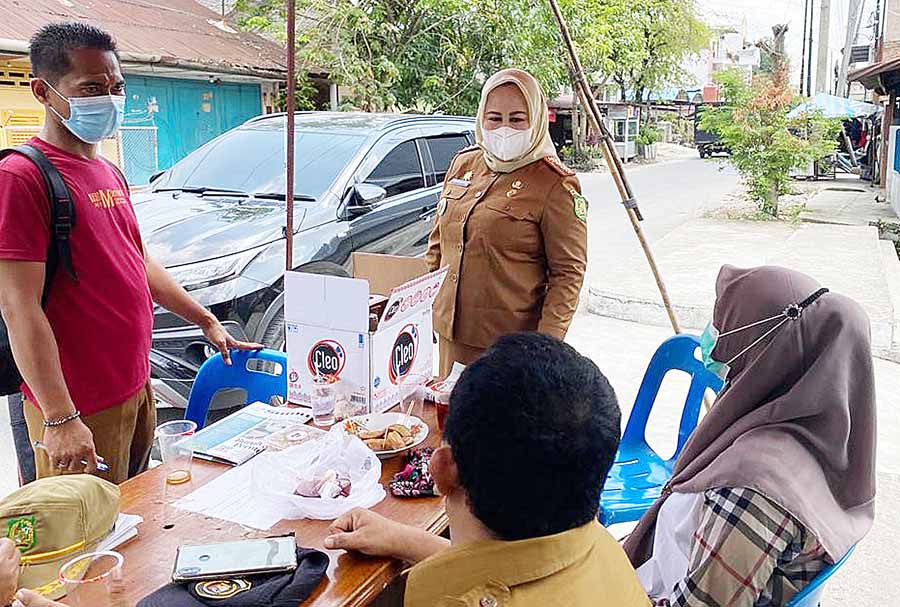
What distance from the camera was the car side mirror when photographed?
16.0 feet

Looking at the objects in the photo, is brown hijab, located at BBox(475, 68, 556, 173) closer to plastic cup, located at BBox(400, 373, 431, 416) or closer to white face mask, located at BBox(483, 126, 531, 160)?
white face mask, located at BBox(483, 126, 531, 160)

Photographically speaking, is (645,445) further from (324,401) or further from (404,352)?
(324,401)

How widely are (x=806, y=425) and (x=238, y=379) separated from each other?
71.1 inches

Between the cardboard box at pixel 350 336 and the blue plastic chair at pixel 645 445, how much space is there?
33.3 inches

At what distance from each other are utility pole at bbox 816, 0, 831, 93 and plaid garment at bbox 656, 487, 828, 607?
2160 centimetres

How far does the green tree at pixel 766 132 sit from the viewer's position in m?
12.0

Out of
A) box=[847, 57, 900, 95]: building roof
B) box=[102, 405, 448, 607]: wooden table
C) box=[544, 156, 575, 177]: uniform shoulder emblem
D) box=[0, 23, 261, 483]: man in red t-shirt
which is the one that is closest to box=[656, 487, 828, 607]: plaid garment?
box=[102, 405, 448, 607]: wooden table

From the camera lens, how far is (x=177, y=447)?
6.37ft

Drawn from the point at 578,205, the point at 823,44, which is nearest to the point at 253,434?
the point at 578,205

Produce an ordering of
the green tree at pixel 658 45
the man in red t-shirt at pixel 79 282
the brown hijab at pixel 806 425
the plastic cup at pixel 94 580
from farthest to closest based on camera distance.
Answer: the green tree at pixel 658 45 < the man in red t-shirt at pixel 79 282 < the brown hijab at pixel 806 425 < the plastic cup at pixel 94 580

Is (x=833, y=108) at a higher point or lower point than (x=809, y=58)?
lower

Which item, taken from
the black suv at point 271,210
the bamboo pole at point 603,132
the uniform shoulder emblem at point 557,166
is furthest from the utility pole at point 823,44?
the uniform shoulder emblem at point 557,166

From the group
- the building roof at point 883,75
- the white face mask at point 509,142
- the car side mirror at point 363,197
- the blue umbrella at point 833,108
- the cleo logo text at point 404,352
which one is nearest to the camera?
the cleo logo text at point 404,352

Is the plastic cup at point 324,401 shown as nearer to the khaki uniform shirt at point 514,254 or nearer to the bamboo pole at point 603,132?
the khaki uniform shirt at point 514,254
